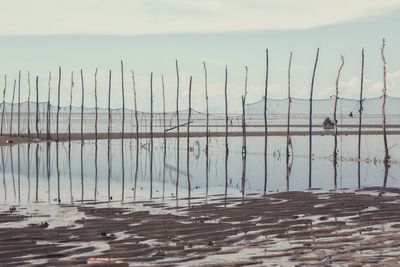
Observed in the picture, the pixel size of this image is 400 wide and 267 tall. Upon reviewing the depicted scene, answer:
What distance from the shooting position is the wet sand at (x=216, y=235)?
11273 mm

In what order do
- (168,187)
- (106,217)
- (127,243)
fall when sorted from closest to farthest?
1. (127,243)
2. (106,217)
3. (168,187)

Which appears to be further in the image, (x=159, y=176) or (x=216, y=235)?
(x=159, y=176)

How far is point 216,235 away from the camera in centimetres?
1355

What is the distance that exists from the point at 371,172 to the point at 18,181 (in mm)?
15658

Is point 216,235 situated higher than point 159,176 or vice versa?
point 216,235

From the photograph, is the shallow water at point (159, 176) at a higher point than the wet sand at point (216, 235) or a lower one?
lower

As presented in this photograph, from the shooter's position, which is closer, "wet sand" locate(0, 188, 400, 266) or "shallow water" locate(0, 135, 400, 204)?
"wet sand" locate(0, 188, 400, 266)

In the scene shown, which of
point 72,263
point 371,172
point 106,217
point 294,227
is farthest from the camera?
point 371,172

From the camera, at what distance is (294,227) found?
1453cm

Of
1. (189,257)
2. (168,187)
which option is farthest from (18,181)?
(189,257)

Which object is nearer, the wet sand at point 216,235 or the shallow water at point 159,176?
the wet sand at point 216,235

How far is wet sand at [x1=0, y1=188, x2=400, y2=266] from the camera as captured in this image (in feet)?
37.0

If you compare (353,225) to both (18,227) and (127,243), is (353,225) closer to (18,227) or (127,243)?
(127,243)

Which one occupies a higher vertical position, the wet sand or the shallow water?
the wet sand
